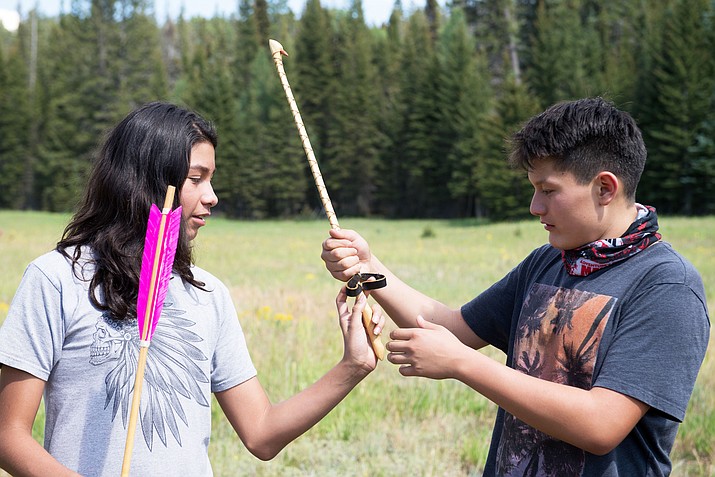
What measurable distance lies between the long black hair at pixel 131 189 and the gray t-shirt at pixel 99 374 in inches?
3.4


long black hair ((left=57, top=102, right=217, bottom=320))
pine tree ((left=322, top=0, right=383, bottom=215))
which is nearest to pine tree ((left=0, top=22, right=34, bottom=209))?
pine tree ((left=322, top=0, right=383, bottom=215))

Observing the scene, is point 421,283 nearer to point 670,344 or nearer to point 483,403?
point 483,403

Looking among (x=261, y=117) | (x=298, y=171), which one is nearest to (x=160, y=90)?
(x=261, y=117)

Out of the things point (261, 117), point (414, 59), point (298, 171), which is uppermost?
point (414, 59)

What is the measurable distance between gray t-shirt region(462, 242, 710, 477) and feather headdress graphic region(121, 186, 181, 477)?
1056 mm

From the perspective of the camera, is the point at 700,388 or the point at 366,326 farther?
the point at 700,388

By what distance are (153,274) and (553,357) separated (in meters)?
1.10

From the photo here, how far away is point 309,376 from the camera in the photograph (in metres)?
5.41

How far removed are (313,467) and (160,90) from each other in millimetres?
51524

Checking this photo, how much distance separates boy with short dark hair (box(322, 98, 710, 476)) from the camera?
1959 mm

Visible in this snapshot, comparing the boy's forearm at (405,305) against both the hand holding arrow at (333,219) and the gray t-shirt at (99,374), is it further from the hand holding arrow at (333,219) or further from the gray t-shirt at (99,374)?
the gray t-shirt at (99,374)

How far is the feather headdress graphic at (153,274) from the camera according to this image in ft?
5.10

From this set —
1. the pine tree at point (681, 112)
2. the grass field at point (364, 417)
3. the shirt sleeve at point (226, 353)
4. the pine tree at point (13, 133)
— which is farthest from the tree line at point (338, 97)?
the shirt sleeve at point (226, 353)

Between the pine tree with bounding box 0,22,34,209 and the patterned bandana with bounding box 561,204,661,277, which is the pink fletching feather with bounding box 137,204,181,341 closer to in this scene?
the patterned bandana with bounding box 561,204,661,277
